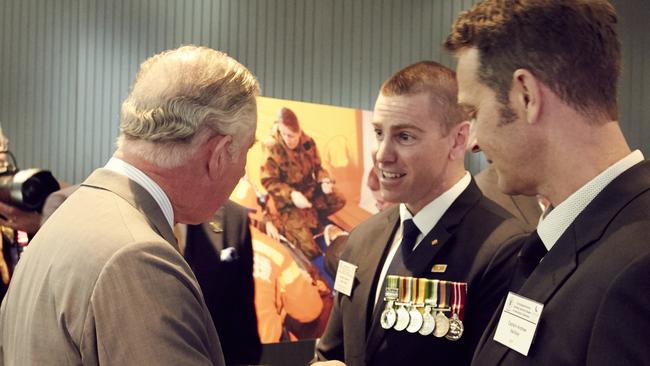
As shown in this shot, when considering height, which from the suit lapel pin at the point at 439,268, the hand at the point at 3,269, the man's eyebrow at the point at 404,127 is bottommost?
the hand at the point at 3,269

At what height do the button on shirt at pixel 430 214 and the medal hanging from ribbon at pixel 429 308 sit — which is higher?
the button on shirt at pixel 430 214

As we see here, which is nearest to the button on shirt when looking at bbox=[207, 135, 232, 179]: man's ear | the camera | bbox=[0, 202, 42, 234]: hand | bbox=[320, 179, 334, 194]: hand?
bbox=[207, 135, 232, 179]: man's ear

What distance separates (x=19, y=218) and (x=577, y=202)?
7.54ft

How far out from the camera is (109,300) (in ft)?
4.36

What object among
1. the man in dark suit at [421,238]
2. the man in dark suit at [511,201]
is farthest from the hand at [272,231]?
the man in dark suit at [421,238]

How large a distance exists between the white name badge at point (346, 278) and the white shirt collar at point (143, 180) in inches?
33.7

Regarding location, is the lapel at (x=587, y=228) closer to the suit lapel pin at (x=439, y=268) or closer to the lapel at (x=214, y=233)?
the suit lapel pin at (x=439, y=268)

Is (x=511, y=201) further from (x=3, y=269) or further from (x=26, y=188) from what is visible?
(x=3, y=269)

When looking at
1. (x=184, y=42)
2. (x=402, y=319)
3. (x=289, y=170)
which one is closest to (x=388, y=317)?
(x=402, y=319)

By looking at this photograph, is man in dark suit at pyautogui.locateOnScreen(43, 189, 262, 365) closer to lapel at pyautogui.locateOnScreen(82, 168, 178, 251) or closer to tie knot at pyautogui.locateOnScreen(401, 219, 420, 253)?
tie knot at pyautogui.locateOnScreen(401, 219, 420, 253)

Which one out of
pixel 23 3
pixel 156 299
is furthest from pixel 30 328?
pixel 23 3

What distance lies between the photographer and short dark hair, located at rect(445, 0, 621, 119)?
1358 mm

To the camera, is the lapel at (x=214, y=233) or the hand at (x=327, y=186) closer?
the lapel at (x=214, y=233)

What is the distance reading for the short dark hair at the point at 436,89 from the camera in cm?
232
